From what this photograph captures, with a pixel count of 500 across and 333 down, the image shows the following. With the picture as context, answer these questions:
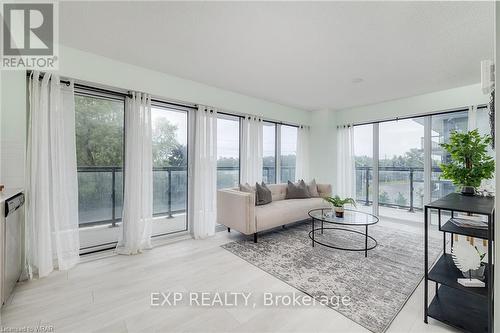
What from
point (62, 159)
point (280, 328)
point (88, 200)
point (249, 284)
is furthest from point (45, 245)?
point (280, 328)

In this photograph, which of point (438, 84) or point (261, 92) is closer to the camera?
point (438, 84)

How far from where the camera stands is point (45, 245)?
7.63ft

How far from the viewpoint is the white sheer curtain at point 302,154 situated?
541 centimetres

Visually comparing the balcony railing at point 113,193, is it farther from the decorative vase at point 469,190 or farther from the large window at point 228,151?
the decorative vase at point 469,190

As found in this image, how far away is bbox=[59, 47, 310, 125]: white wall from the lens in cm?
254

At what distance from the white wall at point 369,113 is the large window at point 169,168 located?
3406 mm

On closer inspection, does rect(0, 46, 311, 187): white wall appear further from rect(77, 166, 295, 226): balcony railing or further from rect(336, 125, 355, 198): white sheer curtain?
rect(336, 125, 355, 198): white sheer curtain

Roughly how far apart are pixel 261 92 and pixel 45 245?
3768 mm

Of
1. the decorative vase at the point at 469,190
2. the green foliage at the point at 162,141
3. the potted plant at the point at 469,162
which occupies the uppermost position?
the green foliage at the point at 162,141

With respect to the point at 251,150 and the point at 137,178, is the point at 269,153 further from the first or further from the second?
the point at 137,178

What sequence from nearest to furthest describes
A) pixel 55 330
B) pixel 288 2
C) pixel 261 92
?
pixel 55 330 → pixel 288 2 → pixel 261 92

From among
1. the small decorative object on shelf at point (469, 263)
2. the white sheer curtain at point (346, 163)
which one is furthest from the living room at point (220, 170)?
the white sheer curtain at point (346, 163)

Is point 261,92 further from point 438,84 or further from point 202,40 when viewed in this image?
point 438,84

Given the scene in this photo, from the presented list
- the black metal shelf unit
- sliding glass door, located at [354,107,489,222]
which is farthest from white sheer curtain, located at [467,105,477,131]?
the black metal shelf unit
